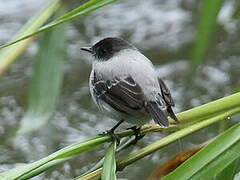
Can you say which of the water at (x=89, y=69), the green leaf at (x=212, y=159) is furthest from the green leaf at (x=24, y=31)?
the green leaf at (x=212, y=159)

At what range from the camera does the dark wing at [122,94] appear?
3.17m

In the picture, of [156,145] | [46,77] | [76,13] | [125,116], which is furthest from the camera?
[46,77]

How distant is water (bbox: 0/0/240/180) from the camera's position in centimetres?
497

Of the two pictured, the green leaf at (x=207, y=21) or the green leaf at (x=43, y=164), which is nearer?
the green leaf at (x=43, y=164)

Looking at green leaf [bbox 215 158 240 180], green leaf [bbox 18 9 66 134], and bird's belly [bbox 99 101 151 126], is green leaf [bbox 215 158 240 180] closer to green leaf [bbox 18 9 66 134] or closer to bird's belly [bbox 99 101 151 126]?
bird's belly [bbox 99 101 151 126]

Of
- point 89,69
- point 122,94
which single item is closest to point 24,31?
point 122,94

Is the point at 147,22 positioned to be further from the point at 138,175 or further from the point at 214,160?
the point at 214,160

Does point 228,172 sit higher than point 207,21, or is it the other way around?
point 207,21

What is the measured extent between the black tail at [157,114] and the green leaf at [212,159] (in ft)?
1.60

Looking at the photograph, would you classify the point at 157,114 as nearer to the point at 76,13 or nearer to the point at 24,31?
the point at 76,13

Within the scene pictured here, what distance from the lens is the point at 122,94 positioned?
328cm

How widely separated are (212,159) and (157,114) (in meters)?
0.65

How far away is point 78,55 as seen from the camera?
6.25 m

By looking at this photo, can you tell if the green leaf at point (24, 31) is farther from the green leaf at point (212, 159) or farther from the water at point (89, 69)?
the green leaf at point (212, 159)
